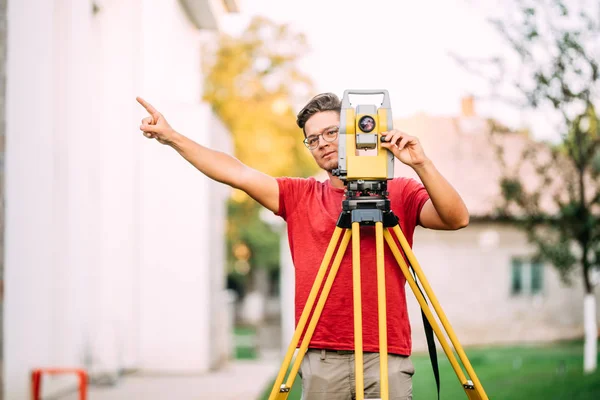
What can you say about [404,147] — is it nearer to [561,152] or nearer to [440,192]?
[440,192]

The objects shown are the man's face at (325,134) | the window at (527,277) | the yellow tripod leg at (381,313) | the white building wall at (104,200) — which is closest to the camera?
the yellow tripod leg at (381,313)

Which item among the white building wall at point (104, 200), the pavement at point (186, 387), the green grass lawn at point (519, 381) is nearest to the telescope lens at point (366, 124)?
the white building wall at point (104, 200)

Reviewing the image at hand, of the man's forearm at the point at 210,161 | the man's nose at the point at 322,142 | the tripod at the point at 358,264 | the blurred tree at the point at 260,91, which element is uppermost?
the blurred tree at the point at 260,91

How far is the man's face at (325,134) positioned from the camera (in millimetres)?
2193

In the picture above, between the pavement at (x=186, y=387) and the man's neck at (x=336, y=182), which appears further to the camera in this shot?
the pavement at (x=186, y=387)

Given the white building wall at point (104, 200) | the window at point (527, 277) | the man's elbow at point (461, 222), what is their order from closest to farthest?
1. the man's elbow at point (461, 222)
2. the white building wall at point (104, 200)
3. the window at point (527, 277)

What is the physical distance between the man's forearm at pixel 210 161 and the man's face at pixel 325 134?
221mm

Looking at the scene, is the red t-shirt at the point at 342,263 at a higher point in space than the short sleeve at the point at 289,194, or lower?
lower

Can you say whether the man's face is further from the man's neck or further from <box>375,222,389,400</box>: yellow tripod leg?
<box>375,222,389,400</box>: yellow tripod leg

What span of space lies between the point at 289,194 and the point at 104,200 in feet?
15.8

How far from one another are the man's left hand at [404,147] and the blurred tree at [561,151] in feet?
16.6

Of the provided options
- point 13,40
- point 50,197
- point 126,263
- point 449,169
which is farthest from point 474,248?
point 13,40

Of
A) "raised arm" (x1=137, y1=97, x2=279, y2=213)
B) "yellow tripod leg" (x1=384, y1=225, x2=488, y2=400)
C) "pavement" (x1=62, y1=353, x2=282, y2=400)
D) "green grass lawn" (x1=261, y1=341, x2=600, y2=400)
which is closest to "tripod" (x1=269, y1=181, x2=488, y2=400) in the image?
"yellow tripod leg" (x1=384, y1=225, x2=488, y2=400)

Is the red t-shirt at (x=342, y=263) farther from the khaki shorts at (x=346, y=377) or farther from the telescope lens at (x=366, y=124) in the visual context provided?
the telescope lens at (x=366, y=124)
